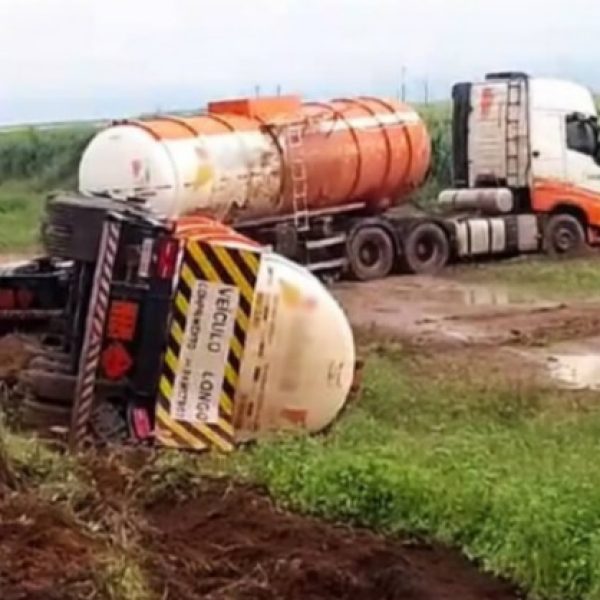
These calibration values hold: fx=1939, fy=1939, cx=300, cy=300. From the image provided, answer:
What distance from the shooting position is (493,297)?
Answer: 83.8 ft

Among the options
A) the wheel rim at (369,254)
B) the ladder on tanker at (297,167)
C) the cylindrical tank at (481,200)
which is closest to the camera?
the ladder on tanker at (297,167)

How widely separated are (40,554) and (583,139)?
2207 cm

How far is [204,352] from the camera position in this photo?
44.5 ft

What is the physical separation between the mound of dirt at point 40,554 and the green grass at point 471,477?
5.72 feet

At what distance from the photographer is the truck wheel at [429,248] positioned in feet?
94.0

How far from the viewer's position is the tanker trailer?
936 inches

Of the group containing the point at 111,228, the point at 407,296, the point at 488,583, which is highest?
the point at 111,228

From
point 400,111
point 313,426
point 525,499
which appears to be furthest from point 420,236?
point 525,499

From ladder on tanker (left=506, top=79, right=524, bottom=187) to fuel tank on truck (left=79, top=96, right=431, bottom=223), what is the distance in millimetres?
2374

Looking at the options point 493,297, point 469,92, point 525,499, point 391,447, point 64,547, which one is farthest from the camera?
point 469,92

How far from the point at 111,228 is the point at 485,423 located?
10.7 feet

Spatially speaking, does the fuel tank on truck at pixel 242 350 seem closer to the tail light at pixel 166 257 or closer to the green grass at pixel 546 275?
the tail light at pixel 166 257

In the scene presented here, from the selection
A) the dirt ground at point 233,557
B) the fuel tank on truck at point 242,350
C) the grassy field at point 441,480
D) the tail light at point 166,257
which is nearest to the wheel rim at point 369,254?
the grassy field at point 441,480

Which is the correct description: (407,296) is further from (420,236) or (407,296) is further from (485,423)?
(485,423)
